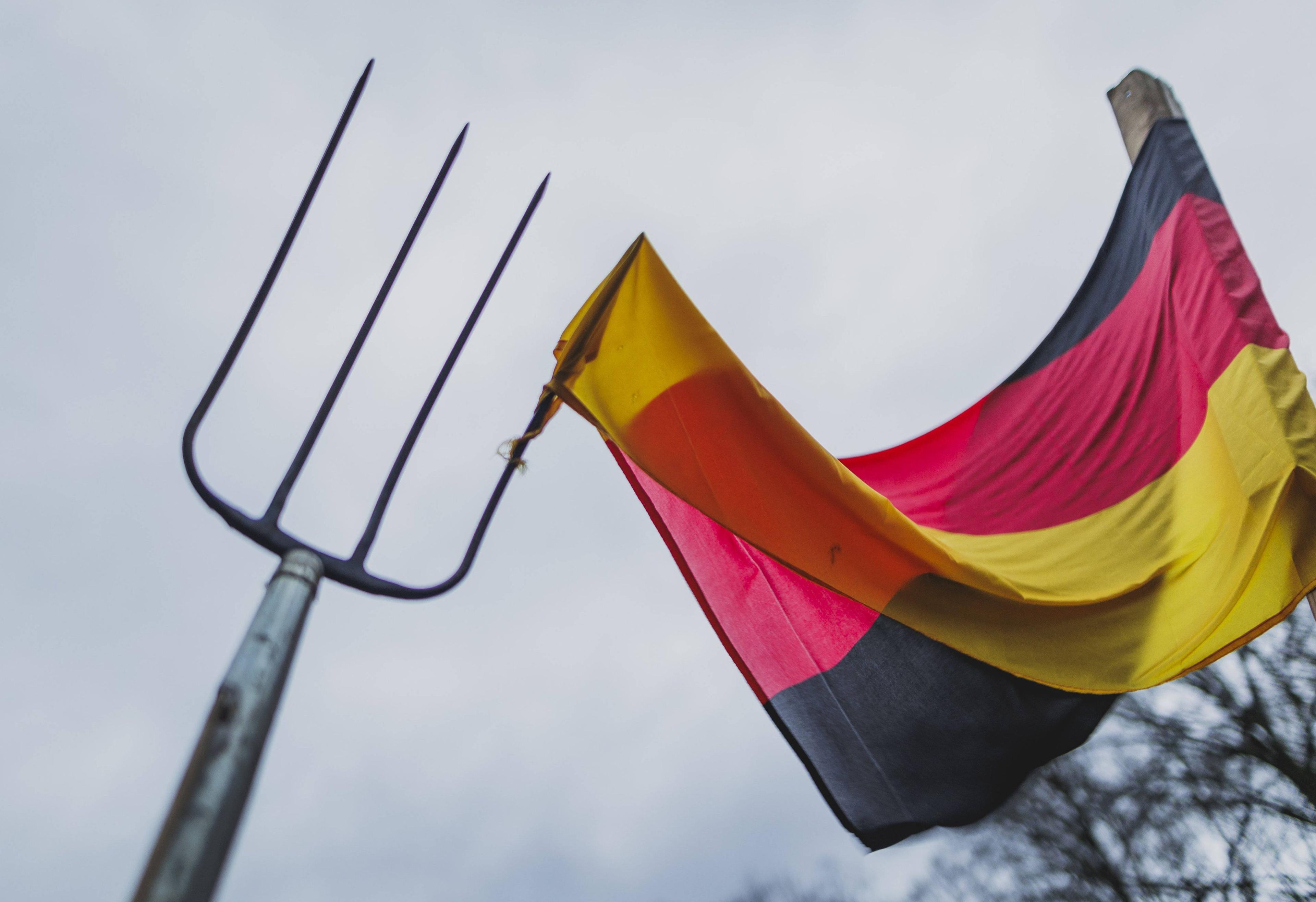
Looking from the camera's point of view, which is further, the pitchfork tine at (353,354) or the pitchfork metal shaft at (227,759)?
the pitchfork tine at (353,354)

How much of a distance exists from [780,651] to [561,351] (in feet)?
3.90

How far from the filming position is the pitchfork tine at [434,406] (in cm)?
141

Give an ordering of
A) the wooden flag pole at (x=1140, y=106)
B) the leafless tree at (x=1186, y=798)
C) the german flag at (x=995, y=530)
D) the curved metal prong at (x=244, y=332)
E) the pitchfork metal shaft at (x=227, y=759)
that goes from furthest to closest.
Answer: the leafless tree at (x=1186, y=798) → the wooden flag pole at (x=1140, y=106) → the german flag at (x=995, y=530) → the curved metal prong at (x=244, y=332) → the pitchfork metal shaft at (x=227, y=759)

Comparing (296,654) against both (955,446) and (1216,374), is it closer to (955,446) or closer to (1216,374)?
(1216,374)

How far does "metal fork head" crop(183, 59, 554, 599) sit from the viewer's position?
50.4 inches

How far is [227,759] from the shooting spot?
37.3 inches

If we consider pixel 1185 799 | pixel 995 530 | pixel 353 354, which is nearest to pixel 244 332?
pixel 353 354

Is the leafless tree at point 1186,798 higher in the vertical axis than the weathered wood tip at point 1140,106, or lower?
lower

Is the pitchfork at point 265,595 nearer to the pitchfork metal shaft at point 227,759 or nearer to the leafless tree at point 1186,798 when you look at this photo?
the pitchfork metal shaft at point 227,759

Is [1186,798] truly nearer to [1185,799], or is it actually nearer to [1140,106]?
[1185,799]

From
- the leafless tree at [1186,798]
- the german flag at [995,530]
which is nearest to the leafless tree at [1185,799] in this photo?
the leafless tree at [1186,798]

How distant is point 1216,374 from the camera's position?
2.55 metres

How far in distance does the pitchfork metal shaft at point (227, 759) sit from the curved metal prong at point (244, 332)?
0.56 feet

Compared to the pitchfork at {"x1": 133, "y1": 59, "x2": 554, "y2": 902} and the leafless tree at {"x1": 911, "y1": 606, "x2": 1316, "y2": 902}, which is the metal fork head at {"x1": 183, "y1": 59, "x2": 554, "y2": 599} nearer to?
the pitchfork at {"x1": 133, "y1": 59, "x2": 554, "y2": 902}
